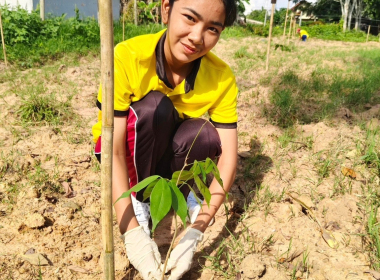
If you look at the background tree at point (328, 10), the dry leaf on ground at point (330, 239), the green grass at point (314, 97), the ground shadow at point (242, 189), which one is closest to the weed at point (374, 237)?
the dry leaf on ground at point (330, 239)

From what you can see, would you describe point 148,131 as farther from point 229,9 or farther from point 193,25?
point 229,9

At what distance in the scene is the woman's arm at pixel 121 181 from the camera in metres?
1.30

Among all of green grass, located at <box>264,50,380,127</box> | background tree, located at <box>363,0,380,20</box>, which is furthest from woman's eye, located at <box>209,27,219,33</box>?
background tree, located at <box>363,0,380,20</box>

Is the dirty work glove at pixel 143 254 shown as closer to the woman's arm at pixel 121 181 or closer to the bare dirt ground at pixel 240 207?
the woman's arm at pixel 121 181

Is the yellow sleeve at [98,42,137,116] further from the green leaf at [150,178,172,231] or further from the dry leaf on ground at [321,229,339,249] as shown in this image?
the dry leaf on ground at [321,229,339,249]

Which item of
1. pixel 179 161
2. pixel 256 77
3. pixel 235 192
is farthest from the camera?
pixel 256 77

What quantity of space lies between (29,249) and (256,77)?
10.6 feet

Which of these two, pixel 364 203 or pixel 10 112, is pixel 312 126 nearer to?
pixel 364 203

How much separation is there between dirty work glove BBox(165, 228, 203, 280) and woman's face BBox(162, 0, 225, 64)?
2.32ft

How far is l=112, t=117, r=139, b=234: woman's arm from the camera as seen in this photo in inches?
51.2

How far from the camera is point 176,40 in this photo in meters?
1.32

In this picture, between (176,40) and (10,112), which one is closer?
(176,40)

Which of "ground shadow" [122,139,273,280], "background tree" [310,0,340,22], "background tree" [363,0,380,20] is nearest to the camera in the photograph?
"ground shadow" [122,139,273,280]

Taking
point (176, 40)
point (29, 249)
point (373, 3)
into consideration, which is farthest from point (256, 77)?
point (373, 3)
